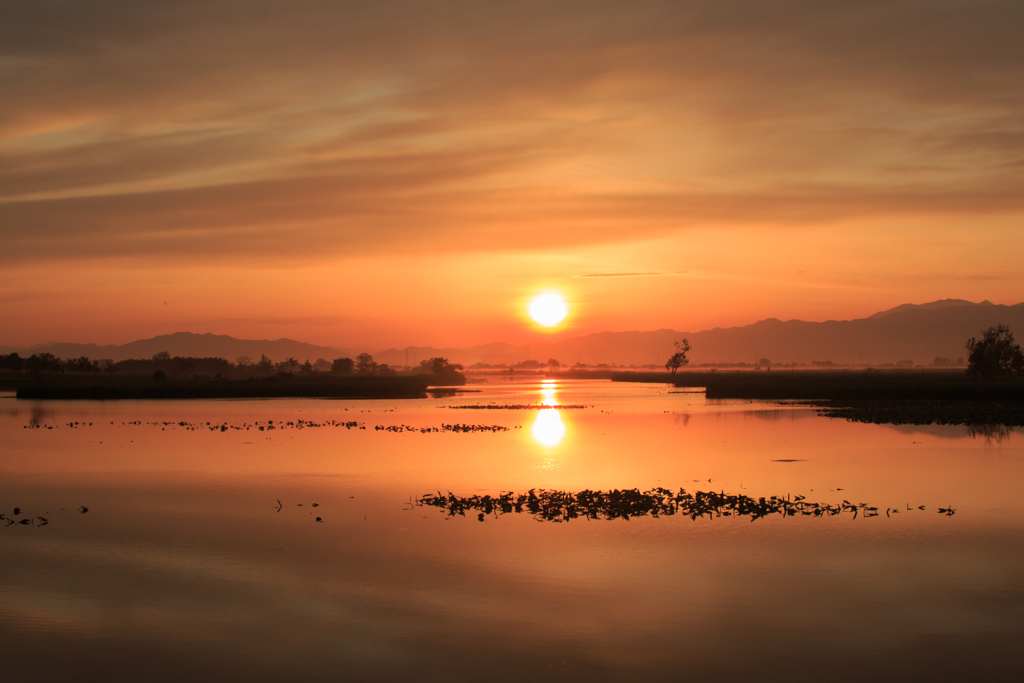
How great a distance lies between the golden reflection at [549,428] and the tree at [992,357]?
218 ft

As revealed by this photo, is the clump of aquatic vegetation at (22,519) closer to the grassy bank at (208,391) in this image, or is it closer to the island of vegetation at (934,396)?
the island of vegetation at (934,396)

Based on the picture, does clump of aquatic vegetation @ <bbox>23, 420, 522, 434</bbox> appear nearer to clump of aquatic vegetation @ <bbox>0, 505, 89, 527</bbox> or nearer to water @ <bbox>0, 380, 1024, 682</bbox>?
water @ <bbox>0, 380, 1024, 682</bbox>

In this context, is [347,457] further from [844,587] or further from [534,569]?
[844,587]

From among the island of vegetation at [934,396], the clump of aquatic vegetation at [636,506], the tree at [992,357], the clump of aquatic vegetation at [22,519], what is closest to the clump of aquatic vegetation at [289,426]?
the clump of aquatic vegetation at [636,506]

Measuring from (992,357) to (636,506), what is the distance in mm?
108673

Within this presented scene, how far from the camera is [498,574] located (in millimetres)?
16781

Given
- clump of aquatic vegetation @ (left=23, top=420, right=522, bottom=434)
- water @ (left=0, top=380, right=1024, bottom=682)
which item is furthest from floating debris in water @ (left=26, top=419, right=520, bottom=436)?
water @ (left=0, top=380, right=1024, bottom=682)

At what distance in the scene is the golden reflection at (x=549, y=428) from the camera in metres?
46.1

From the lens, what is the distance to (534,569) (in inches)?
673

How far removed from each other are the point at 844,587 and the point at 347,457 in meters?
25.9

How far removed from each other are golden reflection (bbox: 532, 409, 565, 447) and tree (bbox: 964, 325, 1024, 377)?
218 feet

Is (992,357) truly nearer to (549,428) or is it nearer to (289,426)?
(549,428)

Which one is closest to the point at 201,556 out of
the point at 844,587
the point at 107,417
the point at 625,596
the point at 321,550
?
the point at 321,550

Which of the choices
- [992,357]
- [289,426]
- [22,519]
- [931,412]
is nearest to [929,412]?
[931,412]
